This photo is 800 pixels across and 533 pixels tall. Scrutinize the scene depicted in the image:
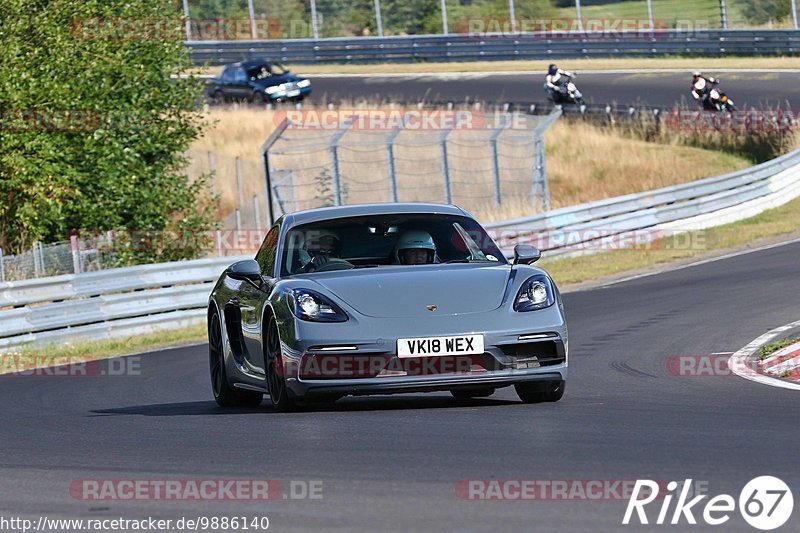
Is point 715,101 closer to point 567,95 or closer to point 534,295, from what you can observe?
point 567,95

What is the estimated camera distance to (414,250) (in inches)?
387

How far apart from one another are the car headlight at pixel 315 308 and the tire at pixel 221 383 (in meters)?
1.56

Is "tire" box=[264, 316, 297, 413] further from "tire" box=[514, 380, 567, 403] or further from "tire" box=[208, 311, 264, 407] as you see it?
"tire" box=[514, 380, 567, 403]

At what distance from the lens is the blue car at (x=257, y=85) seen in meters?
47.8

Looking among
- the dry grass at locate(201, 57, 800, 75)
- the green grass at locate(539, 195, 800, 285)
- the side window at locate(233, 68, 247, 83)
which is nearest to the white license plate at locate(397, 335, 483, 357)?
the green grass at locate(539, 195, 800, 285)

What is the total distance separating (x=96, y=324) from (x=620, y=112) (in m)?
22.0

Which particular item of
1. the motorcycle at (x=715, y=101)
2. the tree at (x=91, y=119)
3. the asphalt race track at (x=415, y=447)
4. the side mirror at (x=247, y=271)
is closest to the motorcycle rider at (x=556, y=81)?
the motorcycle at (x=715, y=101)

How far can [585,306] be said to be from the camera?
18344 millimetres

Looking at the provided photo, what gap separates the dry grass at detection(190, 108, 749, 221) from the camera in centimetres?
3309

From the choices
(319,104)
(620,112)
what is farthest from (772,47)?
(319,104)

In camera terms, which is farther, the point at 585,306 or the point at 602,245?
the point at 602,245

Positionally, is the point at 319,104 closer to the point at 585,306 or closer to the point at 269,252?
the point at 585,306

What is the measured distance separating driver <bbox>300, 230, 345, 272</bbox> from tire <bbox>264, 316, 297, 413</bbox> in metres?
0.54

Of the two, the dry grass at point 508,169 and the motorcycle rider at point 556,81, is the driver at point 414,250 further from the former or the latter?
the motorcycle rider at point 556,81
